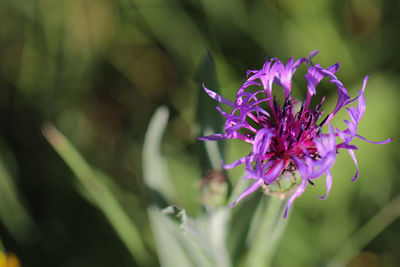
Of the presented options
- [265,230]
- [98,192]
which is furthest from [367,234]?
[98,192]

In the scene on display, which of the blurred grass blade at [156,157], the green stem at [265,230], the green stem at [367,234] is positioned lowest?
the green stem at [367,234]

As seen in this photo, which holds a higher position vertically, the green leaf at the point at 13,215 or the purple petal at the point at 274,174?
the green leaf at the point at 13,215

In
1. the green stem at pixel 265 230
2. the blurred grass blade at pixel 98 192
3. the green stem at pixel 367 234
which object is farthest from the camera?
the green stem at pixel 367 234

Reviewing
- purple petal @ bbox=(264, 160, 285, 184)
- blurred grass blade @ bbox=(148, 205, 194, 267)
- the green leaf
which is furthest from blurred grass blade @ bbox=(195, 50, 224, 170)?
the green leaf

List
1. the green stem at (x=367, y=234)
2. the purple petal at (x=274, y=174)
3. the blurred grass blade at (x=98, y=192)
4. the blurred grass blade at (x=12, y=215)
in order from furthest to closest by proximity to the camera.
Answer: the blurred grass blade at (x=12, y=215), the green stem at (x=367, y=234), the blurred grass blade at (x=98, y=192), the purple petal at (x=274, y=174)

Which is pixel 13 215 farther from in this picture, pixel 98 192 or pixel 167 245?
pixel 167 245

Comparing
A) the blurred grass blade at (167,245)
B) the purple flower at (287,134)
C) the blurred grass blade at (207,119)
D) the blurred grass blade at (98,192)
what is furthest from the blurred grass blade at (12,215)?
the purple flower at (287,134)

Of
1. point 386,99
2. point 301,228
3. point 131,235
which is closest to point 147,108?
point 131,235

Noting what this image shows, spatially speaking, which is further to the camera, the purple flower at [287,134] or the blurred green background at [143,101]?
the blurred green background at [143,101]

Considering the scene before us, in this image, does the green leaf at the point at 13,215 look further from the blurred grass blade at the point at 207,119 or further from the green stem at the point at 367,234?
the green stem at the point at 367,234
